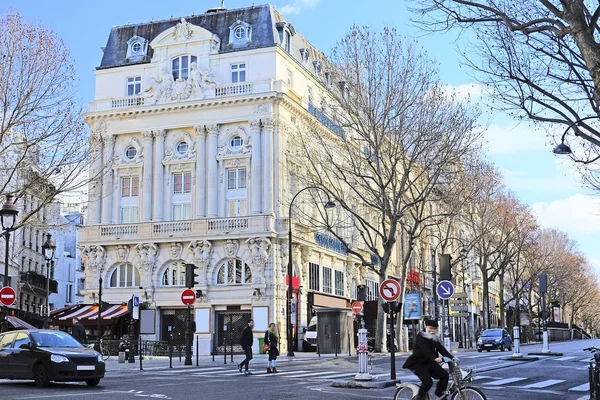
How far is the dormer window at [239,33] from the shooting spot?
177 feet

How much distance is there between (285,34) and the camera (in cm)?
5509

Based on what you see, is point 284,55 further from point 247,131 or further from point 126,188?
point 126,188

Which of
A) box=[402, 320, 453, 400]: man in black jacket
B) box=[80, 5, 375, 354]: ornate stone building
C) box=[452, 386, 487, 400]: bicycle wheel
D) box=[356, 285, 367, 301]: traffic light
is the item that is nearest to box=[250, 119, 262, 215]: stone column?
box=[80, 5, 375, 354]: ornate stone building

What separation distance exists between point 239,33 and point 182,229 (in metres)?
13.3

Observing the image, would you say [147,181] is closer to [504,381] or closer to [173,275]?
[173,275]

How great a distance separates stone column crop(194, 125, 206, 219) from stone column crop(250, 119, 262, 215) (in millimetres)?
3220

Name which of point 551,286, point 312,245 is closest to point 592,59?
point 312,245

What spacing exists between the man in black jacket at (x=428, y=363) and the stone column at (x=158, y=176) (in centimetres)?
4123

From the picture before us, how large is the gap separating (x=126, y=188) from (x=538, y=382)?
38164 millimetres

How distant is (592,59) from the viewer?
1489 cm

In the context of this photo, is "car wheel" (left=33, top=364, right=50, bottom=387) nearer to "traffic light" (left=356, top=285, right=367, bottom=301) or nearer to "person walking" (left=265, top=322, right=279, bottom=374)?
"person walking" (left=265, top=322, right=279, bottom=374)

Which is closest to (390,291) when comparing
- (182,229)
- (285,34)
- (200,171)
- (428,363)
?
(428,363)

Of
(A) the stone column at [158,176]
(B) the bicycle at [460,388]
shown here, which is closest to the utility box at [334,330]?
(A) the stone column at [158,176]

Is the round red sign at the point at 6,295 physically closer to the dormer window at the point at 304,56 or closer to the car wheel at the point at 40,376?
the car wheel at the point at 40,376
